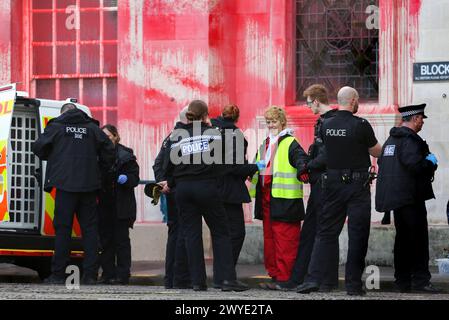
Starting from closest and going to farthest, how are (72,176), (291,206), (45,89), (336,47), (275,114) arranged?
(291,206)
(275,114)
(72,176)
(336,47)
(45,89)

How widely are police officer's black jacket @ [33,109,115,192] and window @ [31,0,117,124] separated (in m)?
4.12

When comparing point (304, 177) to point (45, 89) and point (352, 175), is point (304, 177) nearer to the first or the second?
point (352, 175)

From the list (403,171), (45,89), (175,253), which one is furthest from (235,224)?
(45,89)

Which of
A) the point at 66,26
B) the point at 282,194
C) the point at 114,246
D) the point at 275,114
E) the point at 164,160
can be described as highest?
the point at 66,26

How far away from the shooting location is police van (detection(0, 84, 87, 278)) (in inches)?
683

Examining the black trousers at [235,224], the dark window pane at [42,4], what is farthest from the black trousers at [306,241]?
the dark window pane at [42,4]

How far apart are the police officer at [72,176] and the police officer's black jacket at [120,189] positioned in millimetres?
321

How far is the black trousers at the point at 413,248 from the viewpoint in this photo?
16.4m

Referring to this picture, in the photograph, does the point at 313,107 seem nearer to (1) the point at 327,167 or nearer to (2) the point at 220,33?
(1) the point at 327,167

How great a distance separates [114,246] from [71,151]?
131 centimetres

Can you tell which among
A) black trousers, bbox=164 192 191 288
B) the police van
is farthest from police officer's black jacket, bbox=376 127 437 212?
the police van

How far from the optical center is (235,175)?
1686cm
